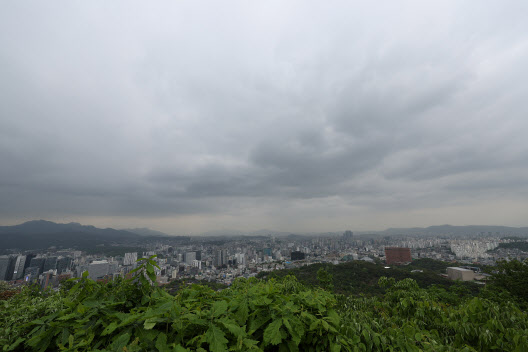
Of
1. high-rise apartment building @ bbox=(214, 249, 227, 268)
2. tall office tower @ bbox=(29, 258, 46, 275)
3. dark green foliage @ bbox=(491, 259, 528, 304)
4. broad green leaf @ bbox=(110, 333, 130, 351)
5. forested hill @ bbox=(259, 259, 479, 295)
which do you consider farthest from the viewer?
high-rise apartment building @ bbox=(214, 249, 227, 268)

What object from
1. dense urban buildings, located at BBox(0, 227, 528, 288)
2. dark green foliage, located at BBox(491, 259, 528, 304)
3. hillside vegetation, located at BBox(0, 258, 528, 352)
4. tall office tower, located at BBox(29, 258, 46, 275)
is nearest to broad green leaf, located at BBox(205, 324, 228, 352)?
hillside vegetation, located at BBox(0, 258, 528, 352)

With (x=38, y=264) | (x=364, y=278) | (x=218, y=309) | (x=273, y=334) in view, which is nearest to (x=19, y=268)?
(x=38, y=264)

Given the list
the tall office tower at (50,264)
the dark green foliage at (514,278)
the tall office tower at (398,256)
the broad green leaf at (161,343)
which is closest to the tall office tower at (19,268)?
the tall office tower at (50,264)

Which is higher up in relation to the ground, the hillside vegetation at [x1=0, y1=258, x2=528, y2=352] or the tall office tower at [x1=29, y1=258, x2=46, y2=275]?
the hillside vegetation at [x1=0, y1=258, x2=528, y2=352]

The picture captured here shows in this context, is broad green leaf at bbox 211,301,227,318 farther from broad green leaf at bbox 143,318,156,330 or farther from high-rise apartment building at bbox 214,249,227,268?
high-rise apartment building at bbox 214,249,227,268

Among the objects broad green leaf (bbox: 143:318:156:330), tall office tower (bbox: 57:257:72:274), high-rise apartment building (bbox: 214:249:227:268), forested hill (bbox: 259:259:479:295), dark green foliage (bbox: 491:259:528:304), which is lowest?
high-rise apartment building (bbox: 214:249:227:268)

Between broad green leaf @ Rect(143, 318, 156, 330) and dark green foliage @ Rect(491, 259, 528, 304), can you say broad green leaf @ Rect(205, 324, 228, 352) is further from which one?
dark green foliage @ Rect(491, 259, 528, 304)

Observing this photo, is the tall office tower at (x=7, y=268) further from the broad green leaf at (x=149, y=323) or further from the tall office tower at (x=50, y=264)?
the broad green leaf at (x=149, y=323)

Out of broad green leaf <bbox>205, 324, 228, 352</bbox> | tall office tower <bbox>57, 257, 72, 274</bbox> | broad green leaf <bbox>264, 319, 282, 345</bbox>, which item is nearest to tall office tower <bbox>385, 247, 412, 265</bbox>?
broad green leaf <bbox>264, 319, 282, 345</bbox>

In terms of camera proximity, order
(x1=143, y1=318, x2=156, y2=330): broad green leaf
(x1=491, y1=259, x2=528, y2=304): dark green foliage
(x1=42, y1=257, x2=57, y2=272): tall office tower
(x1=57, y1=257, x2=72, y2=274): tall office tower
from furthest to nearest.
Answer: (x1=57, y1=257, x2=72, y2=274): tall office tower → (x1=42, y1=257, x2=57, y2=272): tall office tower → (x1=491, y1=259, x2=528, y2=304): dark green foliage → (x1=143, y1=318, x2=156, y2=330): broad green leaf

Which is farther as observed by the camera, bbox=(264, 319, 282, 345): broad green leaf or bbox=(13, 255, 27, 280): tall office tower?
bbox=(13, 255, 27, 280): tall office tower

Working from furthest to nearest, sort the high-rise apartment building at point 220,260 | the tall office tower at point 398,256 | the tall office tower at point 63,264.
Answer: the high-rise apartment building at point 220,260, the tall office tower at point 398,256, the tall office tower at point 63,264

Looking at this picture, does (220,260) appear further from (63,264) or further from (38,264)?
(38,264)
